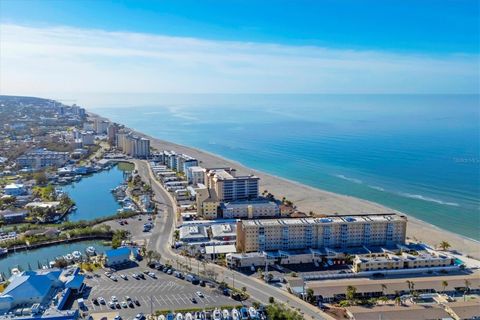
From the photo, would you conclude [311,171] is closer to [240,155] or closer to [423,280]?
[240,155]

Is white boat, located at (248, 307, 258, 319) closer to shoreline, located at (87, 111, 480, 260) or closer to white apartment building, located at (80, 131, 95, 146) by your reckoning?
shoreline, located at (87, 111, 480, 260)

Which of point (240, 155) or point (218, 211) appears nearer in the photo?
point (218, 211)

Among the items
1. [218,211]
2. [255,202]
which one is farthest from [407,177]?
[218,211]

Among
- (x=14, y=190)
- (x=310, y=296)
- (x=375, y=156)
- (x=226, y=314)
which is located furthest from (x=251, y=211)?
(x=375, y=156)

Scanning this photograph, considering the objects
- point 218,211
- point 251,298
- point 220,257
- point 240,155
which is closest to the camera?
point 251,298

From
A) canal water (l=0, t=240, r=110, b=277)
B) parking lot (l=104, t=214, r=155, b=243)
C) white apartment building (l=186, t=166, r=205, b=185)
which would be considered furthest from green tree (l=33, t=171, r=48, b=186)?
canal water (l=0, t=240, r=110, b=277)

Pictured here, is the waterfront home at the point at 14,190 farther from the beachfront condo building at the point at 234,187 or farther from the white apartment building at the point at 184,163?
the beachfront condo building at the point at 234,187
